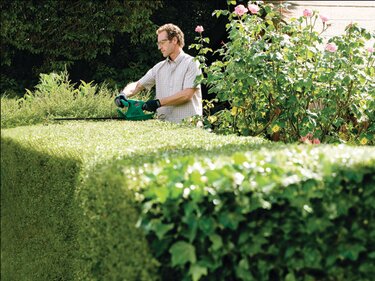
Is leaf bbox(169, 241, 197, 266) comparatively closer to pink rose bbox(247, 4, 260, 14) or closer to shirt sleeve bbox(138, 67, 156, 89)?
pink rose bbox(247, 4, 260, 14)

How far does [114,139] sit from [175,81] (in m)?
2.57

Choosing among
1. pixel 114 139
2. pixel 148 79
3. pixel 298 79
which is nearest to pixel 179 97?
pixel 148 79

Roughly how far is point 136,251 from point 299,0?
1020 cm

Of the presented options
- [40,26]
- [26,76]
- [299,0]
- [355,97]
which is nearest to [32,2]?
[40,26]

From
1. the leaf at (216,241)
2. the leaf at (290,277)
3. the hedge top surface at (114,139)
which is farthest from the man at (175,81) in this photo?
the leaf at (216,241)

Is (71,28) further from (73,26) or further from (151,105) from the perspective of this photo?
(151,105)

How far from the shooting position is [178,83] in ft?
25.4

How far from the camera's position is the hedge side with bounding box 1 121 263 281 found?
11.9 feet

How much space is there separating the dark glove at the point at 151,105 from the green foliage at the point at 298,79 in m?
0.51

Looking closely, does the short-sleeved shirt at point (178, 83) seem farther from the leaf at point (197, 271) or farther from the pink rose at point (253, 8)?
the leaf at point (197, 271)

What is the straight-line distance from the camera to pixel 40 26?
12.7 meters

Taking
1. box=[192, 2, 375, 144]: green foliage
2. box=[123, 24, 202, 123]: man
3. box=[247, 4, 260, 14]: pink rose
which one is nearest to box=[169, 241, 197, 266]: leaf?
box=[192, 2, 375, 144]: green foliage

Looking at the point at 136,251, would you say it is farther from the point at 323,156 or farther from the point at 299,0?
the point at 299,0

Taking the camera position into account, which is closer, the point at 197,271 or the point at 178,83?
the point at 197,271
